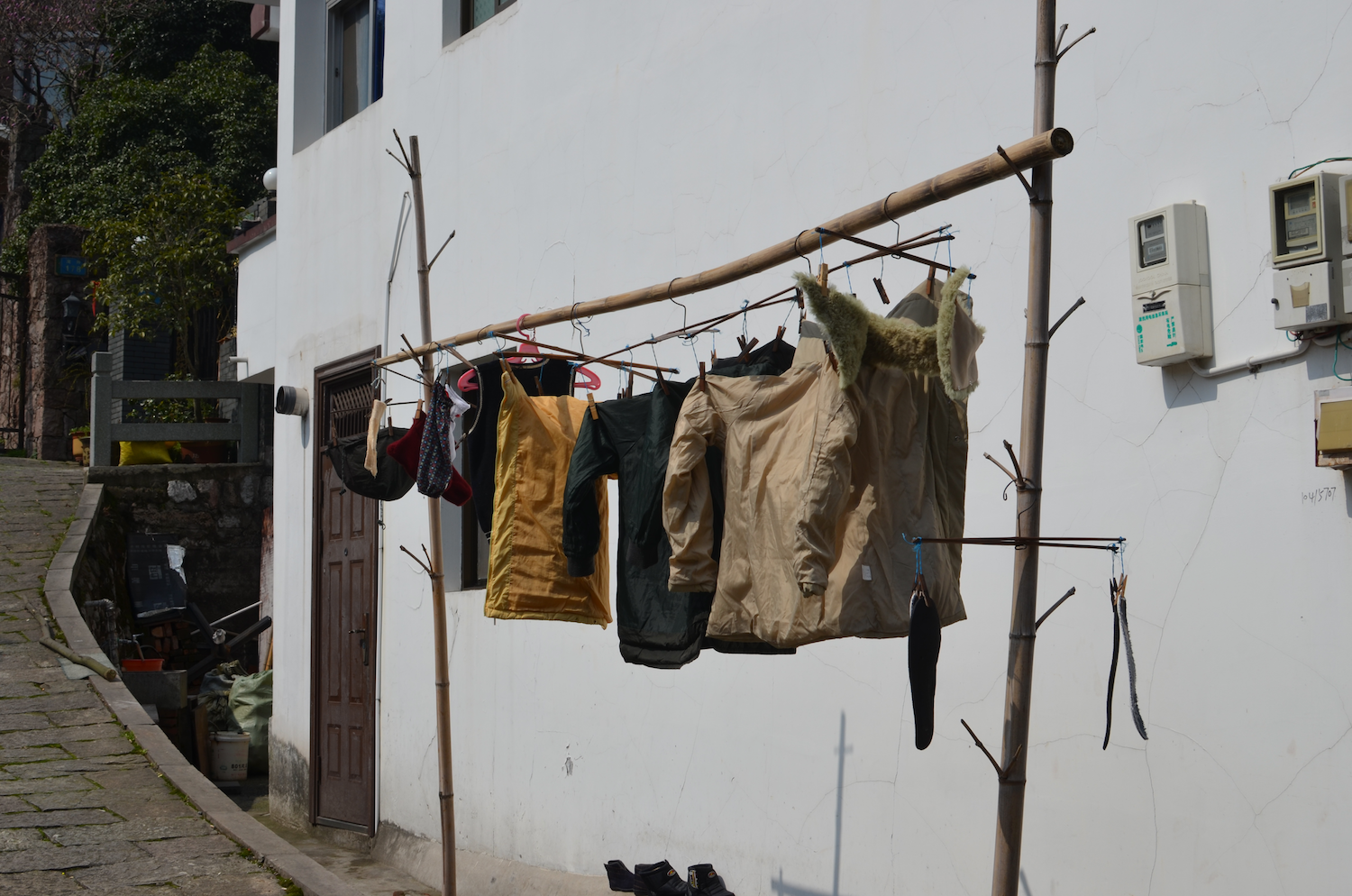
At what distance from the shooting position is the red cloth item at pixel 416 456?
208 inches

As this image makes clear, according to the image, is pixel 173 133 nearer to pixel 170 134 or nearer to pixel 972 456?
pixel 170 134

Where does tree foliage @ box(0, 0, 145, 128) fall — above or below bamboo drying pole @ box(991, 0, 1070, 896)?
above

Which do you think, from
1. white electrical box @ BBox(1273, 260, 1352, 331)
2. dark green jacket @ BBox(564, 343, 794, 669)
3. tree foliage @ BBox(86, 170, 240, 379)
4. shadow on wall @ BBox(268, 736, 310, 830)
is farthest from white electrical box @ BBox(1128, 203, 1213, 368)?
tree foliage @ BBox(86, 170, 240, 379)

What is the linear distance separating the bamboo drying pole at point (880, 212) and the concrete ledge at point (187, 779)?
329 cm

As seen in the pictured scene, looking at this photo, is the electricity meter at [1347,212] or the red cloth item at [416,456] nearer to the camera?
the electricity meter at [1347,212]

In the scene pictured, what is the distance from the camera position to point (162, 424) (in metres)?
13.7

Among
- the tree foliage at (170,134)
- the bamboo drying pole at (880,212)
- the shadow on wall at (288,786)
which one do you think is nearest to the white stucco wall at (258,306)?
the shadow on wall at (288,786)

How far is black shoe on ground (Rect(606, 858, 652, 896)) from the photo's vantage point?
5.30 metres

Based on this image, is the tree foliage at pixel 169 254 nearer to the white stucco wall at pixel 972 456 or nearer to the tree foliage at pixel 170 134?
the tree foliage at pixel 170 134

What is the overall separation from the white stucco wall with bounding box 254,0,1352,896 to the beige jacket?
0.75 m

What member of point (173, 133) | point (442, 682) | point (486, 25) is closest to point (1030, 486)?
point (442, 682)

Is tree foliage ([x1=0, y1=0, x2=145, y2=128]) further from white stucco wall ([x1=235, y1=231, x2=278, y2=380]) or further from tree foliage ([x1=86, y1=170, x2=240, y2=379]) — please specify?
white stucco wall ([x1=235, y1=231, x2=278, y2=380])

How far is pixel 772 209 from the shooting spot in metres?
5.29

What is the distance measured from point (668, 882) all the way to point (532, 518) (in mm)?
1662
